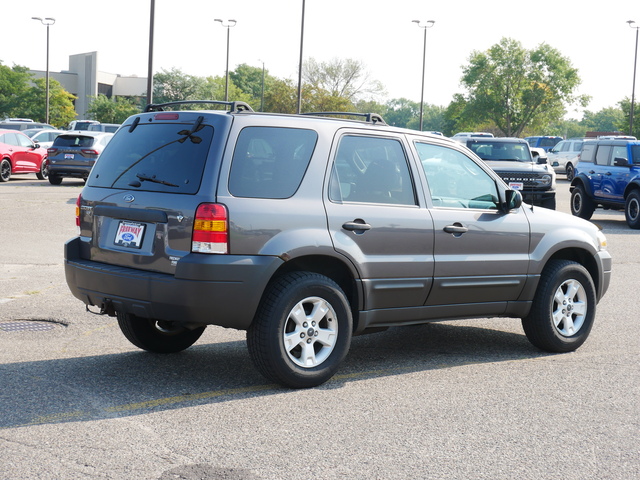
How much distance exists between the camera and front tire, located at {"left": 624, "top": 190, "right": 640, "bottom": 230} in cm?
1948

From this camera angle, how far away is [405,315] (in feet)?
20.5

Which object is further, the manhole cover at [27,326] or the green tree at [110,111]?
the green tree at [110,111]

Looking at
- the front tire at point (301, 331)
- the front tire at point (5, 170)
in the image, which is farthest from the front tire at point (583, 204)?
the front tire at point (5, 170)

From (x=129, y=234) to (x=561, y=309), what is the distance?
11.5ft

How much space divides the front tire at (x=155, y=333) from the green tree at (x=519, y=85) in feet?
280

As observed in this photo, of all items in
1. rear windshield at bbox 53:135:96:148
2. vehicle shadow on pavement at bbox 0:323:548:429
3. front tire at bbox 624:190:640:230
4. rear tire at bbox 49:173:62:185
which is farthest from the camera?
rear tire at bbox 49:173:62:185

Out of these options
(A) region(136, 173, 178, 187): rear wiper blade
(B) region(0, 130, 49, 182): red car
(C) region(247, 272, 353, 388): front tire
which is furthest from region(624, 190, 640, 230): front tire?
(B) region(0, 130, 49, 182): red car

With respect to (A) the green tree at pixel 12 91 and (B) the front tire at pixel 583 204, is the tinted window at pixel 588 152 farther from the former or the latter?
(A) the green tree at pixel 12 91

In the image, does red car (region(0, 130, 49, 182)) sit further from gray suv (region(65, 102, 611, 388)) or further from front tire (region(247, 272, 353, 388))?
front tire (region(247, 272, 353, 388))

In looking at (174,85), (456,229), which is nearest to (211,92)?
(174,85)

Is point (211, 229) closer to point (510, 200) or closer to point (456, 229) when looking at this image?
point (456, 229)

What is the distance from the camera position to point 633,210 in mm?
19625

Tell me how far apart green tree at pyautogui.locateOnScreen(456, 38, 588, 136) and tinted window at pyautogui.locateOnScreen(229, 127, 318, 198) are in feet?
282

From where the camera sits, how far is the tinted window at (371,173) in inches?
236
